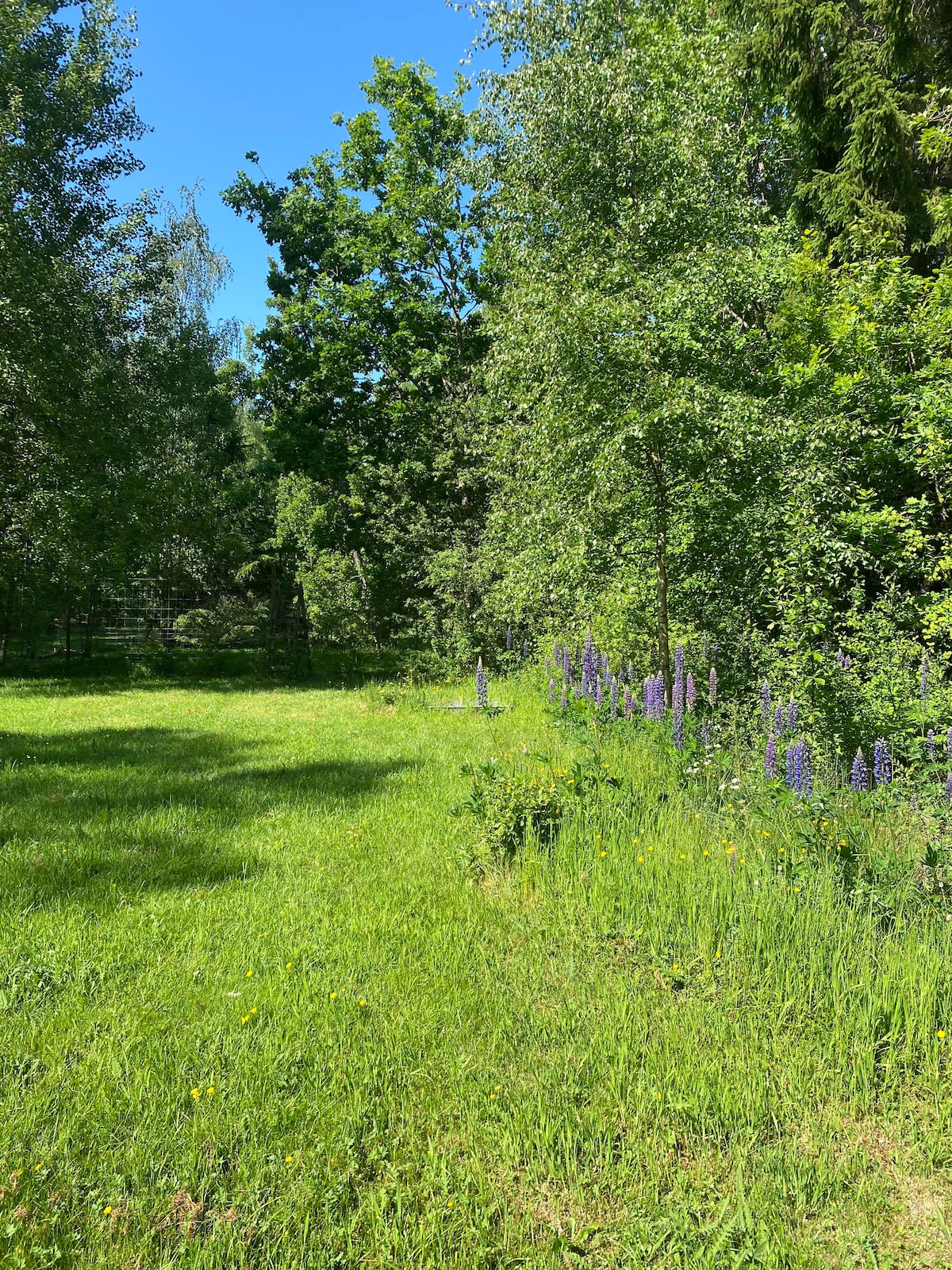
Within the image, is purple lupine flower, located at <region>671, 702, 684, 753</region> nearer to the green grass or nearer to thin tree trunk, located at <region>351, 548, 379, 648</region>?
the green grass

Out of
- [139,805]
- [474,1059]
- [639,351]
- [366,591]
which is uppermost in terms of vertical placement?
[639,351]

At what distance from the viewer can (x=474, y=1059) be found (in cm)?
239

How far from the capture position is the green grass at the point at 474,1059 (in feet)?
5.89

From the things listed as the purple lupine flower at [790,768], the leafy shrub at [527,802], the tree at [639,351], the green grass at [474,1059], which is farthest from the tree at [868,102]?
the green grass at [474,1059]

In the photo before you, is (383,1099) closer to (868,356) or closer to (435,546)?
(868,356)

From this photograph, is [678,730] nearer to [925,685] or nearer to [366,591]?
[925,685]

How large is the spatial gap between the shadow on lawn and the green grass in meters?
0.06

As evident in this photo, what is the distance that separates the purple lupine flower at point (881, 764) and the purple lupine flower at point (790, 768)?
0.56 meters

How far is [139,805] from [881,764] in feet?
17.7

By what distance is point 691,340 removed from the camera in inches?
232

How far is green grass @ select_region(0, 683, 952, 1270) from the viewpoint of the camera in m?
1.79

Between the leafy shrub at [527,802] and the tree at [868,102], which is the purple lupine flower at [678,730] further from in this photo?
the tree at [868,102]

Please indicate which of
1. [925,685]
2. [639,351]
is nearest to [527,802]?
[925,685]

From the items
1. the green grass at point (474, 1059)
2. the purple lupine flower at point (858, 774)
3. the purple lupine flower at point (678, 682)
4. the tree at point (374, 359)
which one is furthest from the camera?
the tree at point (374, 359)
